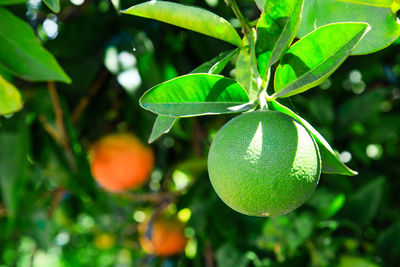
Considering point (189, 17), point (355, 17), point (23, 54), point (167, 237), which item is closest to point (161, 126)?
point (189, 17)

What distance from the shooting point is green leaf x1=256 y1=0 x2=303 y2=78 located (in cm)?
45

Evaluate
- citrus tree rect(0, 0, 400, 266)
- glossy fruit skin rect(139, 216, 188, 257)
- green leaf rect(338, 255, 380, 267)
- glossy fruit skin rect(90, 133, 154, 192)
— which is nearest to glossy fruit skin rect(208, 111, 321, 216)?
citrus tree rect(0, 0, 400, 266)

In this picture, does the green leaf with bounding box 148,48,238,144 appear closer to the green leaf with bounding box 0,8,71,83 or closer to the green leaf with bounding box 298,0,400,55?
the green leaf with bounding box 298,0,400,55

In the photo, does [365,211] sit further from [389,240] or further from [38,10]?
[38,10]

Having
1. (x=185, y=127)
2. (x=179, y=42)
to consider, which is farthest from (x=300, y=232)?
(x=179, y=42)

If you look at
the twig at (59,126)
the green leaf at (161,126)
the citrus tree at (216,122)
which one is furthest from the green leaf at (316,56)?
the twig at (59,126)

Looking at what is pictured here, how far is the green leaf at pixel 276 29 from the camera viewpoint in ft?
1.47

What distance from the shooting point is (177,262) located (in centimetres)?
161

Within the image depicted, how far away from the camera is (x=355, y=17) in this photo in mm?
495

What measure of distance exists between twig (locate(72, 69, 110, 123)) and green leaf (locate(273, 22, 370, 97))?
2.76 ft

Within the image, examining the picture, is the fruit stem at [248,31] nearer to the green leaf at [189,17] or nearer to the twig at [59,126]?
the green leaf at [189,17]

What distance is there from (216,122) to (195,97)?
896 millimetres

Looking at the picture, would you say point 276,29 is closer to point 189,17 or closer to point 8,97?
point 189,17

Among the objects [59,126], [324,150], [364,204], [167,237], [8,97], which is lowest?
[167,237]
